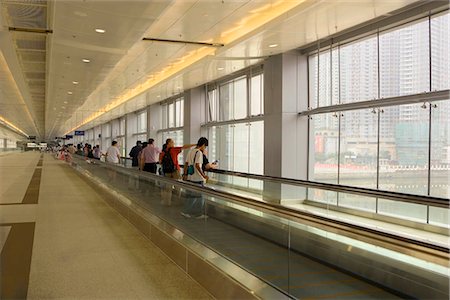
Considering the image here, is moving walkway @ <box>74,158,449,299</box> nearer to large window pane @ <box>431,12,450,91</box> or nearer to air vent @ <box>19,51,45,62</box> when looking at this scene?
large window pane @ <box>431,12,450,91</box>

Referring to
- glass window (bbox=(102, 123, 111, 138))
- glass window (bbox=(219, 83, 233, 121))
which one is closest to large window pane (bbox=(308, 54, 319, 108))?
glass window (bbox=(219, 83, 233, 121))

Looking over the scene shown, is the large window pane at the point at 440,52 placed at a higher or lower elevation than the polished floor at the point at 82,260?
higher

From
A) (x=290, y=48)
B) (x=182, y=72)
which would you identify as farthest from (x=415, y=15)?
(x=182, y=72)

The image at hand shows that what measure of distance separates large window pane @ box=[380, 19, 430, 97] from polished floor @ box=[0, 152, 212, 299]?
6993 mm

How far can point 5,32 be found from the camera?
1054 cm

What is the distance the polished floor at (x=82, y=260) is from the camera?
13.2 ft

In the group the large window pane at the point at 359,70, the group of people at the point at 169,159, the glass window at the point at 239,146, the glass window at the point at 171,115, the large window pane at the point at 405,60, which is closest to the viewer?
the group of people at the point at 169,159

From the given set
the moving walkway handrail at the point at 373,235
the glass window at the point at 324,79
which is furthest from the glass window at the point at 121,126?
the moving walkway handrail at the point at 373,235

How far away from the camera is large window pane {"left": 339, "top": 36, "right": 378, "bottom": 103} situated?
1067cm

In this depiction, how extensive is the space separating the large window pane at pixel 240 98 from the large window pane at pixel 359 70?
5.66 meters

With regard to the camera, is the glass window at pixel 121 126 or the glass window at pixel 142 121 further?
the glass window at pixel 121 126

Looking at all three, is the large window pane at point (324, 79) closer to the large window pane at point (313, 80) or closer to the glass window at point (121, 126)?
the large window pane at point (313, 80)

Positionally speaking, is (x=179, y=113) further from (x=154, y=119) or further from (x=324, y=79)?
(x=324, y=79)

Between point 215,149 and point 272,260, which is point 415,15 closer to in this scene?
point 272,260
